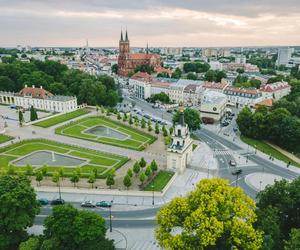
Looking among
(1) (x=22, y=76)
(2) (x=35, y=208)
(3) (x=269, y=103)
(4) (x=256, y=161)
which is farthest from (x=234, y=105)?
(2) (x=35, y=208)

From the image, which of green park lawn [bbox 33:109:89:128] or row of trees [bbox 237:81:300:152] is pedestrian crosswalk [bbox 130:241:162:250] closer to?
row of trees [bbox 237:81:300:152]

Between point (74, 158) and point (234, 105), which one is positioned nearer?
point (74, 158)

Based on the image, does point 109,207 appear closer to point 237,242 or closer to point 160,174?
point 160,174

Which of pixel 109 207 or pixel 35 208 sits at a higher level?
pixel 35 208

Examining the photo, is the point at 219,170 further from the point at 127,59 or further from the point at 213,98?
the point at 127,59

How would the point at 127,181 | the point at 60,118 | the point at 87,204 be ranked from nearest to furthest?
the point at 87,204
the point at 127,181
the point at 60,118

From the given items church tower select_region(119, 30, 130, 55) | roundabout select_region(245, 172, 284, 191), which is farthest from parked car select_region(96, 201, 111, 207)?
church tower select_region(119, 30, 130, 55)

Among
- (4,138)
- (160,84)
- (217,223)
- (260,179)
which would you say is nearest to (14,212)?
(217,223)
